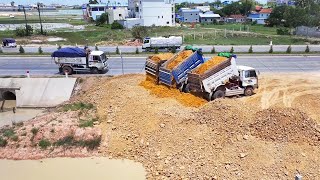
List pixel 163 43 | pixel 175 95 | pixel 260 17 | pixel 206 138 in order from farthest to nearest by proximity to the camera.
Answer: pixel 260 17
pixel 163 43
pixel 175 95
pixel 206 138

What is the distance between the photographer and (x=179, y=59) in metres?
23.3

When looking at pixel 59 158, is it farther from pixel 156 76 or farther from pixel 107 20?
pixel 107 20

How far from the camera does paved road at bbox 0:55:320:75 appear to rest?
1251 inches

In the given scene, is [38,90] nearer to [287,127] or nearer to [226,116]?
[226,116]

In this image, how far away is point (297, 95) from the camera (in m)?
23.1

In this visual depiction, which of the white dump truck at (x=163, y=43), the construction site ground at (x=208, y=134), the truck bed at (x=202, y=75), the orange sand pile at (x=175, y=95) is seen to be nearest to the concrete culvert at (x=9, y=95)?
the construction site ground at (x=208, y=134)

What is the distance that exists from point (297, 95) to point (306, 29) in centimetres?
4639

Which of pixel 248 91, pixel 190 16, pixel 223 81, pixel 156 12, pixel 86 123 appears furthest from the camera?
pixel 190 16

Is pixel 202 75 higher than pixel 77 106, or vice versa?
pixel 202 75

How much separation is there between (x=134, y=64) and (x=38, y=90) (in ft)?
36.6

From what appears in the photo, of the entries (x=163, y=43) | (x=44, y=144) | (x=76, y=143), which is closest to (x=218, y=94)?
(x=76, y=143)

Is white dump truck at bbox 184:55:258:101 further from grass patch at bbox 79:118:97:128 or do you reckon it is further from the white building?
the white building

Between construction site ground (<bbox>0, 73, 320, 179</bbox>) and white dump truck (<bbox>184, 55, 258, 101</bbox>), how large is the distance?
71 centimetres

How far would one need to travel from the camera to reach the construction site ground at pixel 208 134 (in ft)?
46.5
